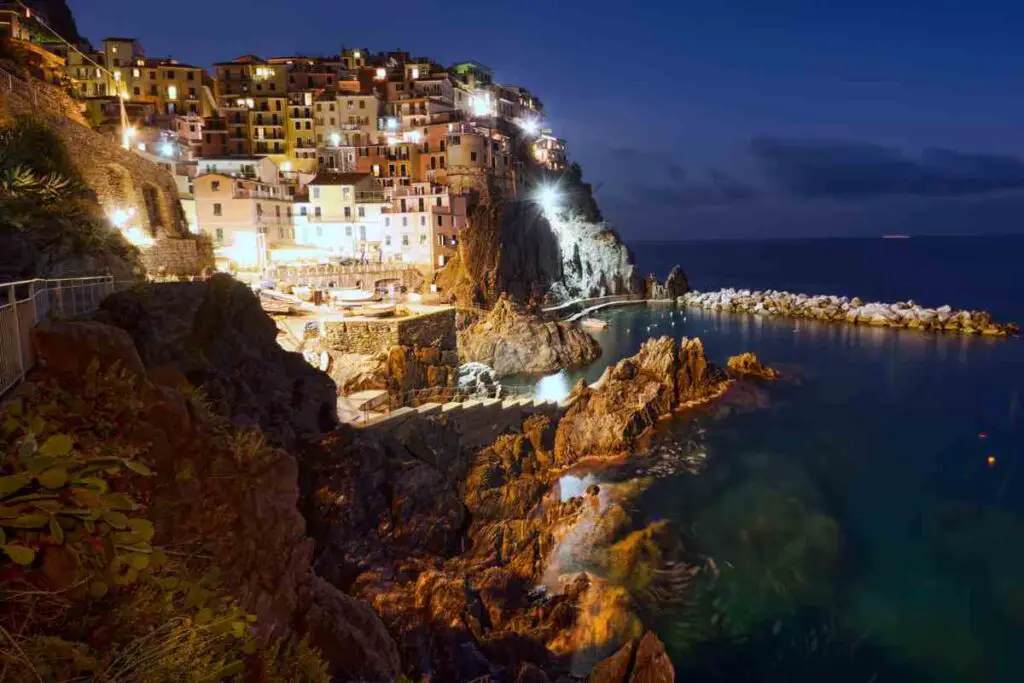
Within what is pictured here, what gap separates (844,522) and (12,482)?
2671cm

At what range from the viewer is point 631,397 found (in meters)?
34.4

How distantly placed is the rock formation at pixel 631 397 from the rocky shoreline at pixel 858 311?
110ft

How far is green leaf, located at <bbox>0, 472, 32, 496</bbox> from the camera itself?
339 cm

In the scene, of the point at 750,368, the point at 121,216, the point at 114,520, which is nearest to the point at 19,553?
the point at 114,520

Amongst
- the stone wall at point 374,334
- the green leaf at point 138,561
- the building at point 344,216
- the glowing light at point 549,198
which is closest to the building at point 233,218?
the building at point 344,216

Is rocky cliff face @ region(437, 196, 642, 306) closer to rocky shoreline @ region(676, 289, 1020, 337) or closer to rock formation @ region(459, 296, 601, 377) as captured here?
rock formation @ region(459, 296, 601, 377)

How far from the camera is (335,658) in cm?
830

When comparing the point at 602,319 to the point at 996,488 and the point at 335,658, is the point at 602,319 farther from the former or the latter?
the point at 335,658

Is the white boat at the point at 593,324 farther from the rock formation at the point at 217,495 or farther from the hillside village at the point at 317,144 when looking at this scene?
the rock formation at the point at 217,495

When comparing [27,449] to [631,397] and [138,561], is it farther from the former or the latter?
[631,397]

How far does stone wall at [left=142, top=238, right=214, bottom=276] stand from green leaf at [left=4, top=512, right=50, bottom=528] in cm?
2707

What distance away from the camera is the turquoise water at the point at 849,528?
17.6 meters

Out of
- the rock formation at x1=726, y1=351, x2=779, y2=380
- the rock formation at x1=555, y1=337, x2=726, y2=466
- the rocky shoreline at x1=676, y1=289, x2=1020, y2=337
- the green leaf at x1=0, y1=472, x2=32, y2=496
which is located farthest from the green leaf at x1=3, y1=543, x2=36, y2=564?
the rocky shoreline at x1=676, y1=289, x2=1020, y2=337

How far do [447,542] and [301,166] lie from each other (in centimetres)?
5991
